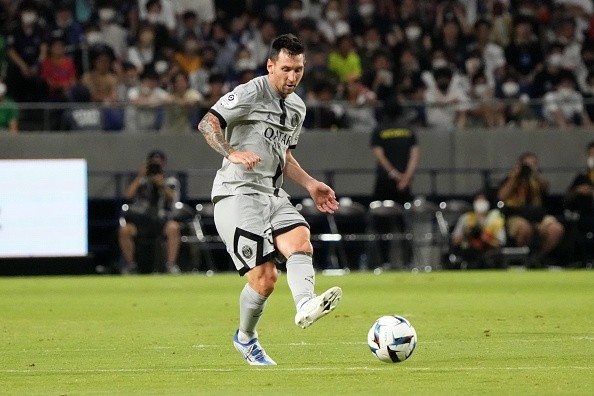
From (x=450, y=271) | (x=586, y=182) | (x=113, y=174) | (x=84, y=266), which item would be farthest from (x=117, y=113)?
(x=586, y=182)

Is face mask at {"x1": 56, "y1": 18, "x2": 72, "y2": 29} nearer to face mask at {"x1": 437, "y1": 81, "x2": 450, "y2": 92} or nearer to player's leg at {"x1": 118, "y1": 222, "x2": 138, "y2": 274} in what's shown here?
player's leg at {"x1": 118, "y1": 222, "x2": 138, "y2": 274}

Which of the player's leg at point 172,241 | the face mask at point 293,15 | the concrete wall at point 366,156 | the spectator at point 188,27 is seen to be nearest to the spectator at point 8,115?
the concrete wall at point 366,156

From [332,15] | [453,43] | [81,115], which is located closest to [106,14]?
[81,115]

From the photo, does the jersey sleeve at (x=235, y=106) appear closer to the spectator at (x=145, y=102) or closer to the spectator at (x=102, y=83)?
the spectator at (x=145, y=102)

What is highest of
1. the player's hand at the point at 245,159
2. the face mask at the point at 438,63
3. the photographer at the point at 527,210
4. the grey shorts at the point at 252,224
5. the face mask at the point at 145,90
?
the face mask at the point at 438,63

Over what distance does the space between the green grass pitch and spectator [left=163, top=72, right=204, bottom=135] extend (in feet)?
13.8

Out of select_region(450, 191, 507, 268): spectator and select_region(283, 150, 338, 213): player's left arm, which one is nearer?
select_region(283, 150, 338, 213): player's left arm

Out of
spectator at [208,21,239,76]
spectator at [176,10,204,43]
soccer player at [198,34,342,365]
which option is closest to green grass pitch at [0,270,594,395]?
soccer player at [198,34,342,365]

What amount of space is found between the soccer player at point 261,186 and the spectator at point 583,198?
45.0 ft

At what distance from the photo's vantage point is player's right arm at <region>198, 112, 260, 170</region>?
8.80 m

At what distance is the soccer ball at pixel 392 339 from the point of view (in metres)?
8.86

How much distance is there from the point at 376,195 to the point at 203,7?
18.0 ft

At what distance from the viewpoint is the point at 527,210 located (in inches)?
884

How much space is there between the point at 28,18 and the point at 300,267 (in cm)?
1578
